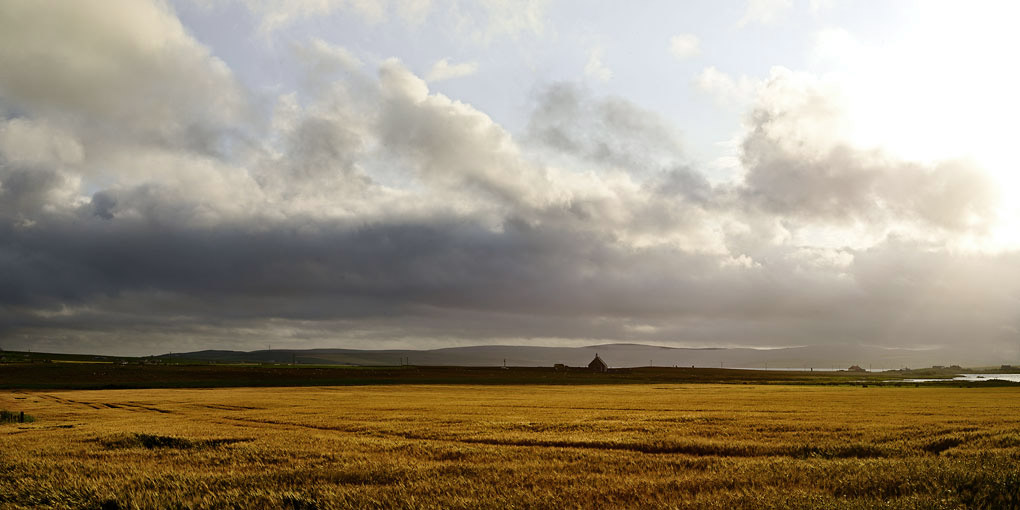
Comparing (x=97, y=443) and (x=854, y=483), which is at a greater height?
(x=854, y=483)

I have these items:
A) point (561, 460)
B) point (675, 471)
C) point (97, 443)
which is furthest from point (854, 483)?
point (97, 443)

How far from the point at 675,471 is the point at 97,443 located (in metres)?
18.8

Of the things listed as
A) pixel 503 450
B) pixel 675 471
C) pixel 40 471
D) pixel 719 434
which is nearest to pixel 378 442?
pixel 503 450

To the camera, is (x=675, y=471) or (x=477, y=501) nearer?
(x=477, y=501)

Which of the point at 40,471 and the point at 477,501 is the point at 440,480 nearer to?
the point at 477,501

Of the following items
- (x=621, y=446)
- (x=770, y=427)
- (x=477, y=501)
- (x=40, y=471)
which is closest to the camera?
(x=477, y=501)

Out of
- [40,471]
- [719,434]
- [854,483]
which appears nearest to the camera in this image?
[854,483]

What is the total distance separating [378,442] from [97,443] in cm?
965

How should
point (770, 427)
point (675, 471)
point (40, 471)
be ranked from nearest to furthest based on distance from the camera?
point (675, 471) < point (40, 471) < point (770, 427)

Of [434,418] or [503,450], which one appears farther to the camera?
[434,418]

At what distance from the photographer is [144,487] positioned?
1198 cm

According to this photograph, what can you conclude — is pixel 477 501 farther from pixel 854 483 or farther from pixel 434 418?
pixel 434 418

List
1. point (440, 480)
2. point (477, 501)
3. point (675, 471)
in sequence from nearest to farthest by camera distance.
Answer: point (477, 501), point (440, 480), point (675, 471)

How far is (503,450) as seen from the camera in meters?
17.0
